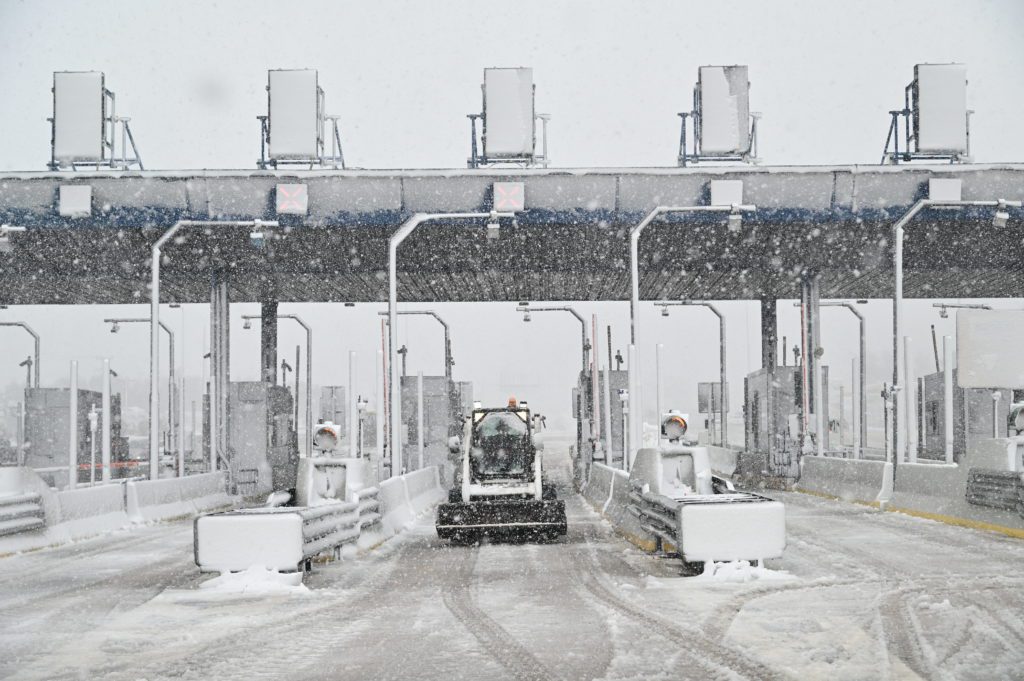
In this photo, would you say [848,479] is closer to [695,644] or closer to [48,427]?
[695,644]

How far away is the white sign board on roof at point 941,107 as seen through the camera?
31.7m

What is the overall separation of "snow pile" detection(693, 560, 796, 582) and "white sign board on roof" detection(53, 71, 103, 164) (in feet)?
76.6

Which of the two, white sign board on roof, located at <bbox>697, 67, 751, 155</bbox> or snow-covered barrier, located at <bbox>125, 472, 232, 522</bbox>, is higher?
white sign board on roof, located at <bbox>697, 67, 751, 155</bbox>

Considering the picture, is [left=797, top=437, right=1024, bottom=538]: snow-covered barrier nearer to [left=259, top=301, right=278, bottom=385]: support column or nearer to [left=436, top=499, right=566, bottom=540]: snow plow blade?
[left=436, top=499, right=566, bottom=540]: snow plow blade

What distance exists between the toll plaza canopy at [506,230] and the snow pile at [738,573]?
56.3 feet

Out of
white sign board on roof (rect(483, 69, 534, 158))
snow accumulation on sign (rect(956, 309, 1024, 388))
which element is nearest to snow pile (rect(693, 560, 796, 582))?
snow accumulation on sign (rect(956, 309, 1024, 388))

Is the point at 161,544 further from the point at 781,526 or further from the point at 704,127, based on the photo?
the point at 704,127

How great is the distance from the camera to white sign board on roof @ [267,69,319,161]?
104 ft

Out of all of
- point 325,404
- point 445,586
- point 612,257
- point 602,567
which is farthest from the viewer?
point 325,404

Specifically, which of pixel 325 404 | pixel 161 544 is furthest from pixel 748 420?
pixel 161 544

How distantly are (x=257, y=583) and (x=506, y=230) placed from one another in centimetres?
2095

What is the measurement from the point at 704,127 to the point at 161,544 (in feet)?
58.6

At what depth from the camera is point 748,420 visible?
158 ft

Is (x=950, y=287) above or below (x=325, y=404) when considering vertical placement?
above
